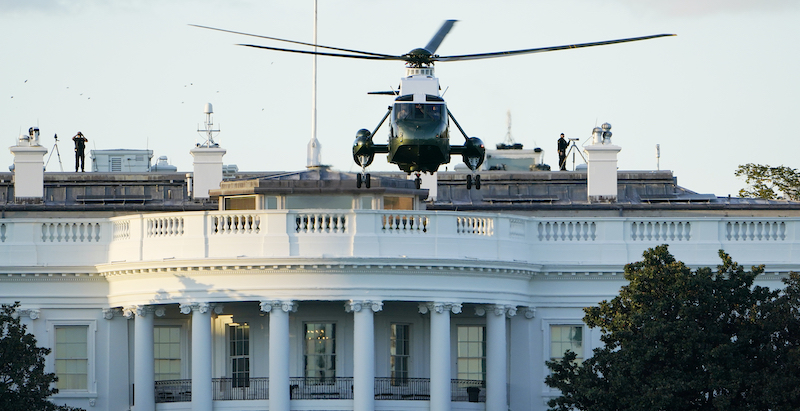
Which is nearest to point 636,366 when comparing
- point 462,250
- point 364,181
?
point 462,250

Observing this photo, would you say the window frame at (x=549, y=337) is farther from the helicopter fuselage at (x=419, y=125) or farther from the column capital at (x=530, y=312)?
the helicopter fuselage at (x=419, y=125)

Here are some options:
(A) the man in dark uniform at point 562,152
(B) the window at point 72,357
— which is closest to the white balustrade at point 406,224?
(B) the window at point 72,357

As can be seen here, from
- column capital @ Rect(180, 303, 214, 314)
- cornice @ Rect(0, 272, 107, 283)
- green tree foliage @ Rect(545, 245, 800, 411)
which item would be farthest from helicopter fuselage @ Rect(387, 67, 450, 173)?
cornice @ Rect(0, 272, 107, 283)

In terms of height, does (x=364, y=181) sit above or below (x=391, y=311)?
above

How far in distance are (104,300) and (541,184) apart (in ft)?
57.4

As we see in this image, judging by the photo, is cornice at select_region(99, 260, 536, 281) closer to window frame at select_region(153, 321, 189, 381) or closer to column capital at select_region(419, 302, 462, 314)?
column capital at select_region(419, 302, 462, 314)

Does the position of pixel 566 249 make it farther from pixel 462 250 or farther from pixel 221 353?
pixel 221 353

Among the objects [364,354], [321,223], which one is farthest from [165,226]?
[364,354]

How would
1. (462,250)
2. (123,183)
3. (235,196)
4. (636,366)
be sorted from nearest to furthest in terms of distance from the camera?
1. (636,366)
2. (462,250)
3. (235,196)
4. (123,183)

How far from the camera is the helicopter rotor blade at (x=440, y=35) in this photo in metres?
53.1

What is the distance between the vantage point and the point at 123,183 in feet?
223

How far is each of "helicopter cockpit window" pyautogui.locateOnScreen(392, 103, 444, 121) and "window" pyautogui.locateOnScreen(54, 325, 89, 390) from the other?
11269 millimetres

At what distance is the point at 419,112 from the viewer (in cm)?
5562

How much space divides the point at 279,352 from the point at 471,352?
6641 millimetres
